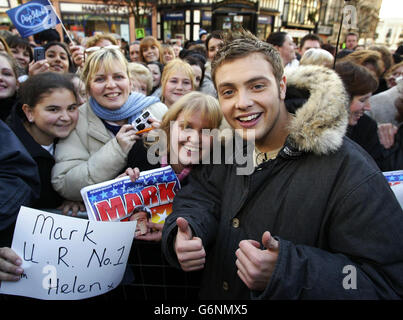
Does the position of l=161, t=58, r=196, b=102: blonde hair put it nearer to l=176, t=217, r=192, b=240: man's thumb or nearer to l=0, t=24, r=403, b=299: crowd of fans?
l=0, t=24, r=403, b=299: crowd of fans

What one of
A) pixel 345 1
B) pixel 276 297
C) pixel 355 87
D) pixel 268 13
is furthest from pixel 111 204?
pixel 268 13

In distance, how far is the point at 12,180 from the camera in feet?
4.76

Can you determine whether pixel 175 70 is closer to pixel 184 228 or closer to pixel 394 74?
pixel 184 228

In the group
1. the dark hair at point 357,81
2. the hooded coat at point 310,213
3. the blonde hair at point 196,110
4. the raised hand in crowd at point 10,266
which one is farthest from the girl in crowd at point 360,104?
the raised hand in crowd at point 10,266

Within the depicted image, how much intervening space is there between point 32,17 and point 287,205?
4.74 metres

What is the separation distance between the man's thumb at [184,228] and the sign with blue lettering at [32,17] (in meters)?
4.28

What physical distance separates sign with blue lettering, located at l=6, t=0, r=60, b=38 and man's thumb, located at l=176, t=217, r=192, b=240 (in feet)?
14.0

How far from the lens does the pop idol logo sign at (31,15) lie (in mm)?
4012

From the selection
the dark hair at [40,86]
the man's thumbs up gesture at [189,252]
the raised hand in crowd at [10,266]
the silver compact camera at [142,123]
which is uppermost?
the dark hair at [40,86]

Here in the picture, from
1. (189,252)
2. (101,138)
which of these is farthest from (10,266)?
(101,138)

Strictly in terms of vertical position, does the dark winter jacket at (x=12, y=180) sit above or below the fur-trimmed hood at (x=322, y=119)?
below

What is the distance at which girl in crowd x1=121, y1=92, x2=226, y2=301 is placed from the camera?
1686 mm

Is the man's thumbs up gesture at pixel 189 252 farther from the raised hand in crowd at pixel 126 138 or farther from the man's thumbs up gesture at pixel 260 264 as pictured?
the raised hand in crowd at pixel 126 138
